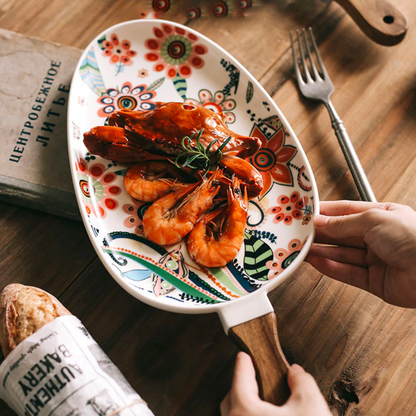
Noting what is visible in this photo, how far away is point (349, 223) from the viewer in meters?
1.26

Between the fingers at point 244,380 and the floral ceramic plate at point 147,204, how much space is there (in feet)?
0.56

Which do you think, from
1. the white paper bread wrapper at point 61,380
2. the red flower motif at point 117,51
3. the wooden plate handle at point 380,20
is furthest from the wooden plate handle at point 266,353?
the wooden plate handle at point 380,20

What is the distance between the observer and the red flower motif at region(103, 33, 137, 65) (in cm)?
161

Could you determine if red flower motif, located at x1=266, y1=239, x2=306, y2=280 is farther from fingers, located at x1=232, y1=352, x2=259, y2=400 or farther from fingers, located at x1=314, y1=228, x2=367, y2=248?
fingers, located at x1=232, y1=352, x2=259, y2=400

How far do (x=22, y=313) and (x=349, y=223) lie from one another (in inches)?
40.5

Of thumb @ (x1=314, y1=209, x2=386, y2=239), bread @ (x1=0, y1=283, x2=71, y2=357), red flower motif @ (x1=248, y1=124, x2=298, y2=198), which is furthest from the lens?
red flower motif @ (x1=248, y1=124, x2=298, y2=198)

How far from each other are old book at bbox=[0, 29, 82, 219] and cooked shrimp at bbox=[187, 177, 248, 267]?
0.46 metres

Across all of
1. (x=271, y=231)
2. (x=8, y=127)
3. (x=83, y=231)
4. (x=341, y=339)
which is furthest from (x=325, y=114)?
(x=8, y=127)

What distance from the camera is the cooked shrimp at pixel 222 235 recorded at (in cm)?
127

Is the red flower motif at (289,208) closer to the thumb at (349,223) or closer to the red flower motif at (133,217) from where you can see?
the thumb at (349,223)

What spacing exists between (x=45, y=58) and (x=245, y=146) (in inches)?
36.9

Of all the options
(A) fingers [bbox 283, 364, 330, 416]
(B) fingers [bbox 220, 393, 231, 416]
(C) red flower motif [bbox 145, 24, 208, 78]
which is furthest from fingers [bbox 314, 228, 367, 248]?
(C) red flower motif [bbox 145, 24, 208, 78]

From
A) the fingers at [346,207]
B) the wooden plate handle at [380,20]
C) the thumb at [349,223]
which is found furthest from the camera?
the wooden plate handle at [380,20]

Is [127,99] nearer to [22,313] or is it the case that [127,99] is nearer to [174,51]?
[174,51]
